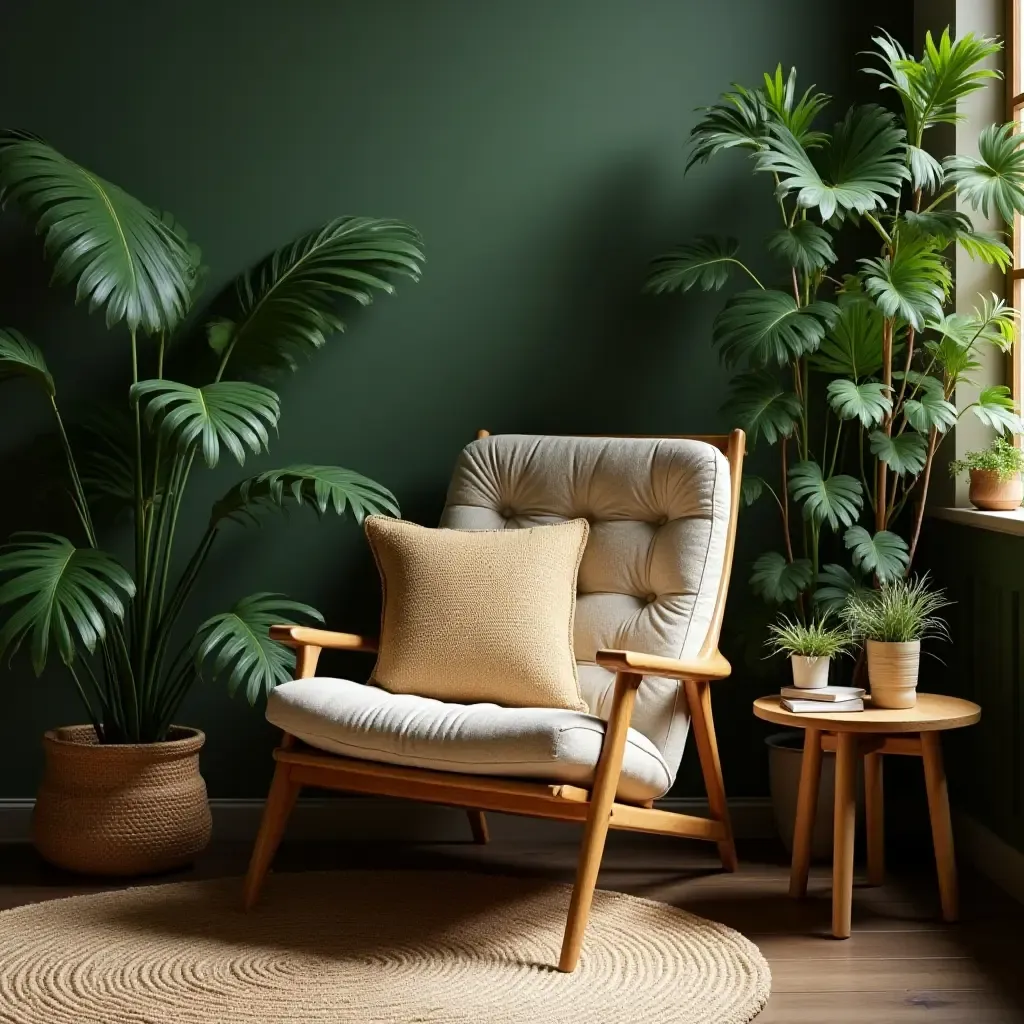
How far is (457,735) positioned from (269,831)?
52cm

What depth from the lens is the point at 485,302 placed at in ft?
10.6

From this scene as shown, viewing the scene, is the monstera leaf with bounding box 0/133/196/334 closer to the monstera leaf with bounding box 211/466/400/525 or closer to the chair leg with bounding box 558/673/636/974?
the monstera leaf with bounding box 211/466/400/525

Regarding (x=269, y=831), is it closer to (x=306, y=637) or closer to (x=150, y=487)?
(x=306, y=637)

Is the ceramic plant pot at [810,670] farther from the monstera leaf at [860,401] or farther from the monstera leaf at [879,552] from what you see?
the monstera leaf at [860,401]

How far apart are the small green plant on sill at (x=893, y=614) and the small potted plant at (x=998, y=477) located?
0.76 feet

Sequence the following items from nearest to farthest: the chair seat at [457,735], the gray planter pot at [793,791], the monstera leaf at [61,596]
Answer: the chair seat at [457,735], the monstera leaf at [61,596], the gray planter pot at [793,791]

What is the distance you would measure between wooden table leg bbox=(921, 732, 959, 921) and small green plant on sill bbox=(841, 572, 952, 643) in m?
0.21

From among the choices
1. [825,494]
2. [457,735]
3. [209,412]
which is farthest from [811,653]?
[209,412]

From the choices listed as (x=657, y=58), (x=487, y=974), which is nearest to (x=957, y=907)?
(x=487, y=974)

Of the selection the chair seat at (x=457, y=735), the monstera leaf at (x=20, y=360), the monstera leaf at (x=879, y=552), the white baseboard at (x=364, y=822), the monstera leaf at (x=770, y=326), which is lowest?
the white baseboard at (x=364, y=822)

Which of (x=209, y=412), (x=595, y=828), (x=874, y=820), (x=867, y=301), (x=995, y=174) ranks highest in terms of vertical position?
(x=995, y=174)

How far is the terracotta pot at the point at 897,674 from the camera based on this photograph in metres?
2.56

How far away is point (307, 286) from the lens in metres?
3.03

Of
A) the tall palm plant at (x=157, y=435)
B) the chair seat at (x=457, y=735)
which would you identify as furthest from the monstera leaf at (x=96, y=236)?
the chair seat at (x=457, y=735)
